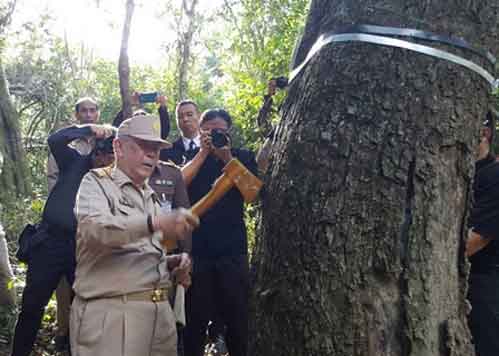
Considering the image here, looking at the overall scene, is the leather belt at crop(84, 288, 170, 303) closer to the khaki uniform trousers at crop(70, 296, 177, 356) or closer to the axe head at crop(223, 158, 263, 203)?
the khaki uniform trousers at crop(70, 296, 177, 356)

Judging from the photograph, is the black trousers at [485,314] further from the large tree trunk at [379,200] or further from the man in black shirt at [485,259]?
the large tree trunk at [379,200]

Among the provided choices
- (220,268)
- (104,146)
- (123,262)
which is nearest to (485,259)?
(220,268)

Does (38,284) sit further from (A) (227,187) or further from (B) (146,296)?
(A) (227,187)

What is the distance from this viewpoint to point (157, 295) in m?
Answer: 2.99

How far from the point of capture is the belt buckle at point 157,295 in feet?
9.75

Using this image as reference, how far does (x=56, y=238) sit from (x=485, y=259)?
9.46ft

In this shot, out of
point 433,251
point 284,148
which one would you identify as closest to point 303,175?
point 284,148

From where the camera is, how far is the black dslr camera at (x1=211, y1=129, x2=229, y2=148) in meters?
3.93

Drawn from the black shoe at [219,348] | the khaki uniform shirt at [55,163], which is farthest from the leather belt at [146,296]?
the black shoe at [219,348]

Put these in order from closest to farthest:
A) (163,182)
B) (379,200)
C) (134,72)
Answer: (379,200)
(163,182)
(134,72)

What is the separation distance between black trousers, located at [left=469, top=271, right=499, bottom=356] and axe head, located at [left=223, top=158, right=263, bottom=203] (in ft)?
4.71

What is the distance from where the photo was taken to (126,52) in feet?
24.8

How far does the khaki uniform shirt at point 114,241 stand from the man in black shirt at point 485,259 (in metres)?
1.71

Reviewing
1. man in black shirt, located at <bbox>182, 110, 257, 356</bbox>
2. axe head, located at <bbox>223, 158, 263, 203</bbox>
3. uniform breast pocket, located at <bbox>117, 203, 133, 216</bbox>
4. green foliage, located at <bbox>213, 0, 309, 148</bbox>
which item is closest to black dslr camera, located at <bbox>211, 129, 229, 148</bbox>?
man in black shirt, located at <bbox>182, 110, 257, 356</bbox>
